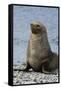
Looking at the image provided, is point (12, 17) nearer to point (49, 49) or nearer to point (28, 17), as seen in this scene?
point (28, 17)

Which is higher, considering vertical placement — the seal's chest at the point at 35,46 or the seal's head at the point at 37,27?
the seal's head at the point at 37,27

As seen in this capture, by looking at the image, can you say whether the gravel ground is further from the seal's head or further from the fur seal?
the seal's head

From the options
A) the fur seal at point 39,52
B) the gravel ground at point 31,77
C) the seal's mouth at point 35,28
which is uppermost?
the seal's mouth at point 35,28

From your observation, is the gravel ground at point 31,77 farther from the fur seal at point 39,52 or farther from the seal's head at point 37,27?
the seal's head at point 37,27

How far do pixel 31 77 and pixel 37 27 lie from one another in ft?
1.40

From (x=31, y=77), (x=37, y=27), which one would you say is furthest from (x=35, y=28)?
(x=31, y=77)

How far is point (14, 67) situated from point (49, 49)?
1.15 ft

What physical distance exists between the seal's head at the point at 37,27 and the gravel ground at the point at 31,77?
0.32m

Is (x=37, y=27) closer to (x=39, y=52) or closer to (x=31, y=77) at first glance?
(x=39, y=52)

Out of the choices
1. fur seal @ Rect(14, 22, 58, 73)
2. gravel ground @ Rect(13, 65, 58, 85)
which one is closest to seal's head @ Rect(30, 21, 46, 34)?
fur seal @ Rect(14, 22, 58, 73)

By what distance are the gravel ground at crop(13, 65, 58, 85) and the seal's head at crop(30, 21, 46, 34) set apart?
0.32 meters

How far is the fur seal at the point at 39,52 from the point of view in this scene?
242cm

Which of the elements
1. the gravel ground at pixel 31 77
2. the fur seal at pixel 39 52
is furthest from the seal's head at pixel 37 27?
the gravel ground at pixel 31 77

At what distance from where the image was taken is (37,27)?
244cm
